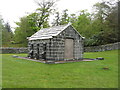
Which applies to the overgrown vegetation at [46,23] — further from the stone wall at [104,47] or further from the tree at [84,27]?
the stone wall at [104,47]

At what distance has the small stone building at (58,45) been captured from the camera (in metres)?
13.1

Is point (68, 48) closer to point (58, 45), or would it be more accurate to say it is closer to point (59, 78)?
point (58, 45)

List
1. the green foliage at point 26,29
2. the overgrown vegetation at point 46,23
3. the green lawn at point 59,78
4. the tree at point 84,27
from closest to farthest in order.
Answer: the green lawn at point 59,78
the overgrown vegetation at point 46,23
the tree at point 84,27
the green foliage at point 26,29

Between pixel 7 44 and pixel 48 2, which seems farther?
pixel 7 44

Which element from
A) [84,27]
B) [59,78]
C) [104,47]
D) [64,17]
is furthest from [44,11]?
[59,78]

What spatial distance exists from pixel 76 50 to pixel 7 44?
25.0 meters

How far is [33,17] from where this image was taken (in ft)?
104

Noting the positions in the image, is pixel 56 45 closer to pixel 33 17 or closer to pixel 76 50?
pixel 76 50

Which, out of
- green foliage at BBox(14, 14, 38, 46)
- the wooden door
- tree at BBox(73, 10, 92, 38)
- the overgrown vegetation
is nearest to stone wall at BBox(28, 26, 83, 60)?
the wooden door

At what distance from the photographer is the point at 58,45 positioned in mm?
13234

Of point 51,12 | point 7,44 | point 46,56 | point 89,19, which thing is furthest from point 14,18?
point 46,56

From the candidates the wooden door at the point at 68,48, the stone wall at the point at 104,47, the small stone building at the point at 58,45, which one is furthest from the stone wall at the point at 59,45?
the stone wall at the point at 104,47

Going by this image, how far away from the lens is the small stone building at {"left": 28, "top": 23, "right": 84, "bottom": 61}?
13.1 meters

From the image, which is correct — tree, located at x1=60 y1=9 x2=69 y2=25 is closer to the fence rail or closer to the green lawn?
the fence rail
